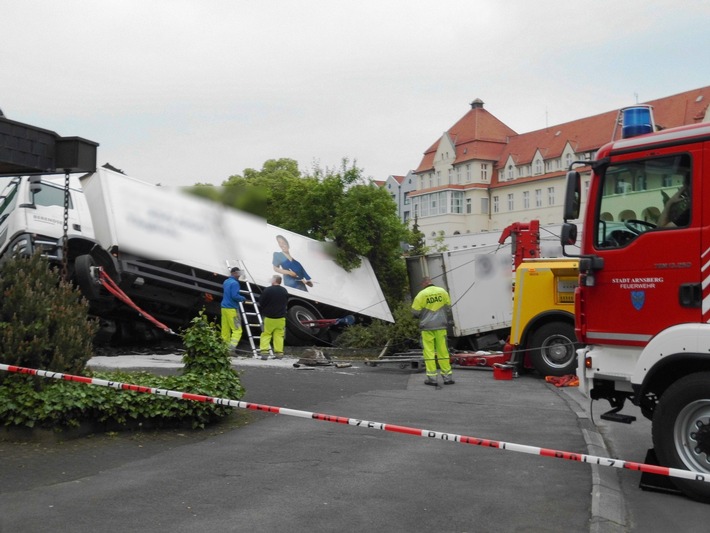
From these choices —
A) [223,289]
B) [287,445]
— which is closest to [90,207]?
[223,289]

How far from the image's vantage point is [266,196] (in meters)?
14.1

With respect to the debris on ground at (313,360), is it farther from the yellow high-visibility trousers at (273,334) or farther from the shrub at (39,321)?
the shrub at (39,321)

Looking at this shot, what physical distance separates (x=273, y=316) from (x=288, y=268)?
240 centimetres

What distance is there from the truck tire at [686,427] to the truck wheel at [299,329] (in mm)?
12060

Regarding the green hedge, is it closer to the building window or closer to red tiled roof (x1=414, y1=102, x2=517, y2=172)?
the building window

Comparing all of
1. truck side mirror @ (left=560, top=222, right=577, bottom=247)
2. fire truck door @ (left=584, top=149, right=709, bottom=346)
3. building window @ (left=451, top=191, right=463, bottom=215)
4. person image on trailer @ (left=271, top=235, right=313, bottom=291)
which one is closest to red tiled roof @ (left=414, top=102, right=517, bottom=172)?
building window @ (left=451, top=191, right=463, bottom=215)

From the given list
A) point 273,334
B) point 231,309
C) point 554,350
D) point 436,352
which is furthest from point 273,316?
point 554,350

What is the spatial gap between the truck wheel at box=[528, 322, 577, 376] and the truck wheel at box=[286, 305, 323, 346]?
5.99 metres

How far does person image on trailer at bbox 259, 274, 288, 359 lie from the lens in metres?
15.9

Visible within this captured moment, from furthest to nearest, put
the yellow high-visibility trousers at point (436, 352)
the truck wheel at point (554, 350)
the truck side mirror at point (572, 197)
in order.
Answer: the truck wheel at point (554, 350), the yellow high-visibility trousers at point (436, 352), the truck side mirror at point (572, 197)

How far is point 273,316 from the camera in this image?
15977 millimetres

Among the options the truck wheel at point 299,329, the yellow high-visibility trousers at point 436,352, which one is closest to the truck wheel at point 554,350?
the yellow high-visibility trousers at point 436,352

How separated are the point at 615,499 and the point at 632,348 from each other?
1410 mm

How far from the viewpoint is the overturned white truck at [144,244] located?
13.8 meters
